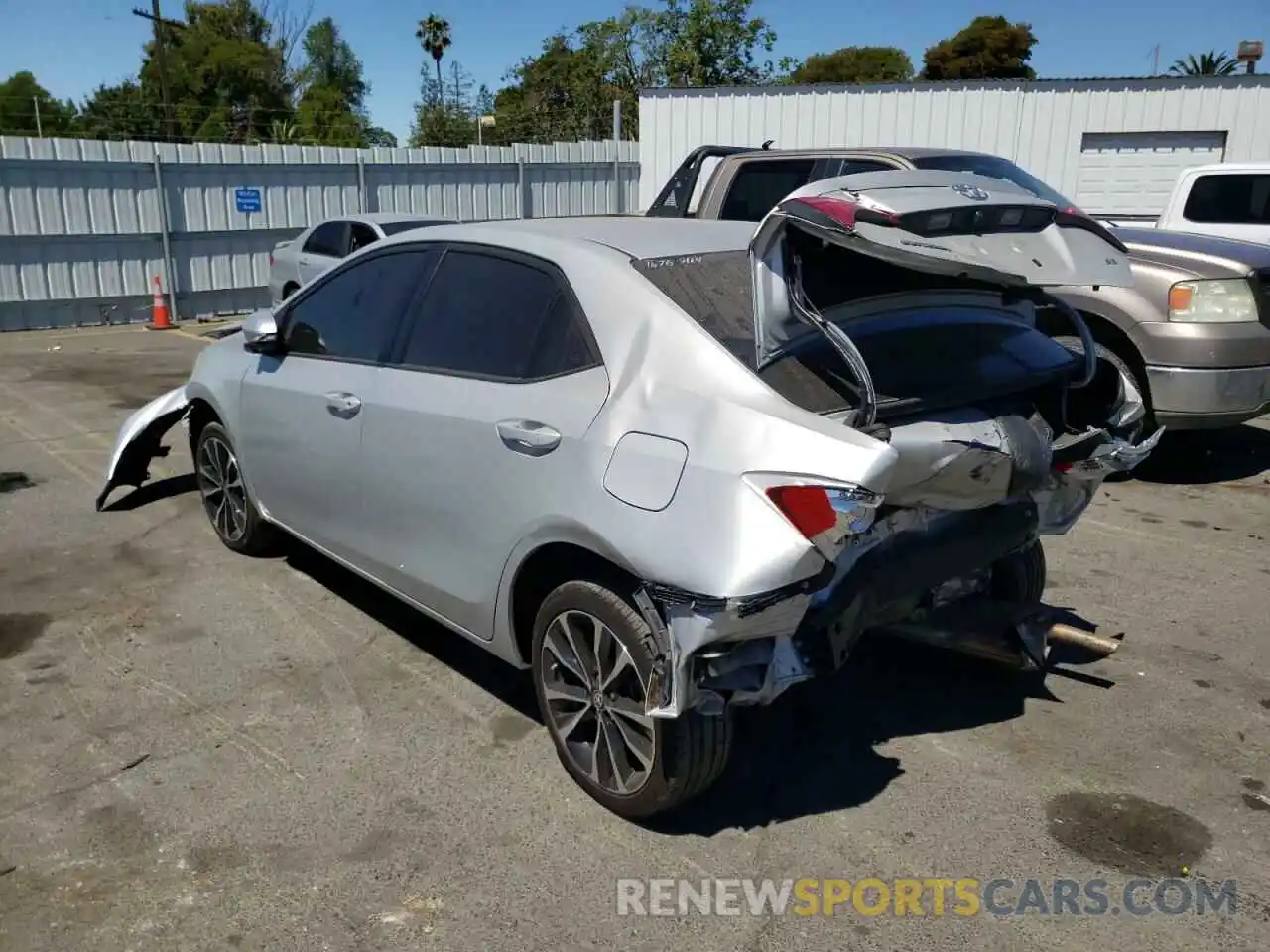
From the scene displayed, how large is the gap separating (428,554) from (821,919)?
1.81 meters

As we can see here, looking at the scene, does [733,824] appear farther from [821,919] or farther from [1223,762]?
[1223,762]

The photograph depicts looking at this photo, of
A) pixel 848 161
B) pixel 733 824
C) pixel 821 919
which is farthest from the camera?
pixel 848 161

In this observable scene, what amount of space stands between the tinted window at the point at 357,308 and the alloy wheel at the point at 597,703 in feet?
4.86

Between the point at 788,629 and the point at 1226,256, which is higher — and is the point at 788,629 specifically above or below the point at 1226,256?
below

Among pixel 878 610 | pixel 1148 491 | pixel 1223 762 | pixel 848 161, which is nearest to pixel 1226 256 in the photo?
pixel 1148 491

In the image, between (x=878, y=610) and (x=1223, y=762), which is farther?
(x=1223, y=762)

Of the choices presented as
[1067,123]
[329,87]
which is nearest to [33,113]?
[329,87]

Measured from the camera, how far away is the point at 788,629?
290cm

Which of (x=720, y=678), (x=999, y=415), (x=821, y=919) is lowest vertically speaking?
(x=821, y=919)

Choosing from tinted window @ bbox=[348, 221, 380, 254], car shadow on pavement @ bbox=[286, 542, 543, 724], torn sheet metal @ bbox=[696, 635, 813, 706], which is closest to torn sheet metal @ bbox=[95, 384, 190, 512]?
car shadow on pavement @ bbox=[286, 542, 543, 724]

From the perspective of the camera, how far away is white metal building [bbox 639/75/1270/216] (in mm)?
16469

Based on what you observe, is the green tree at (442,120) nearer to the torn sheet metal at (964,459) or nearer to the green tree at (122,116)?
the green tree at (122,116)

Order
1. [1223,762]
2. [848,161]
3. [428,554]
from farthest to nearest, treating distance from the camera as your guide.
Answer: [848,161]
[428,554]
[1223,762]

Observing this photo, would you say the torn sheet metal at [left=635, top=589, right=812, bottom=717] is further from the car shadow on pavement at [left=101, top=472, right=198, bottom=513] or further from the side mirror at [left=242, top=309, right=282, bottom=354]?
the car shadow on pavement at [left=101, top=472, right=198, bottom=513]
